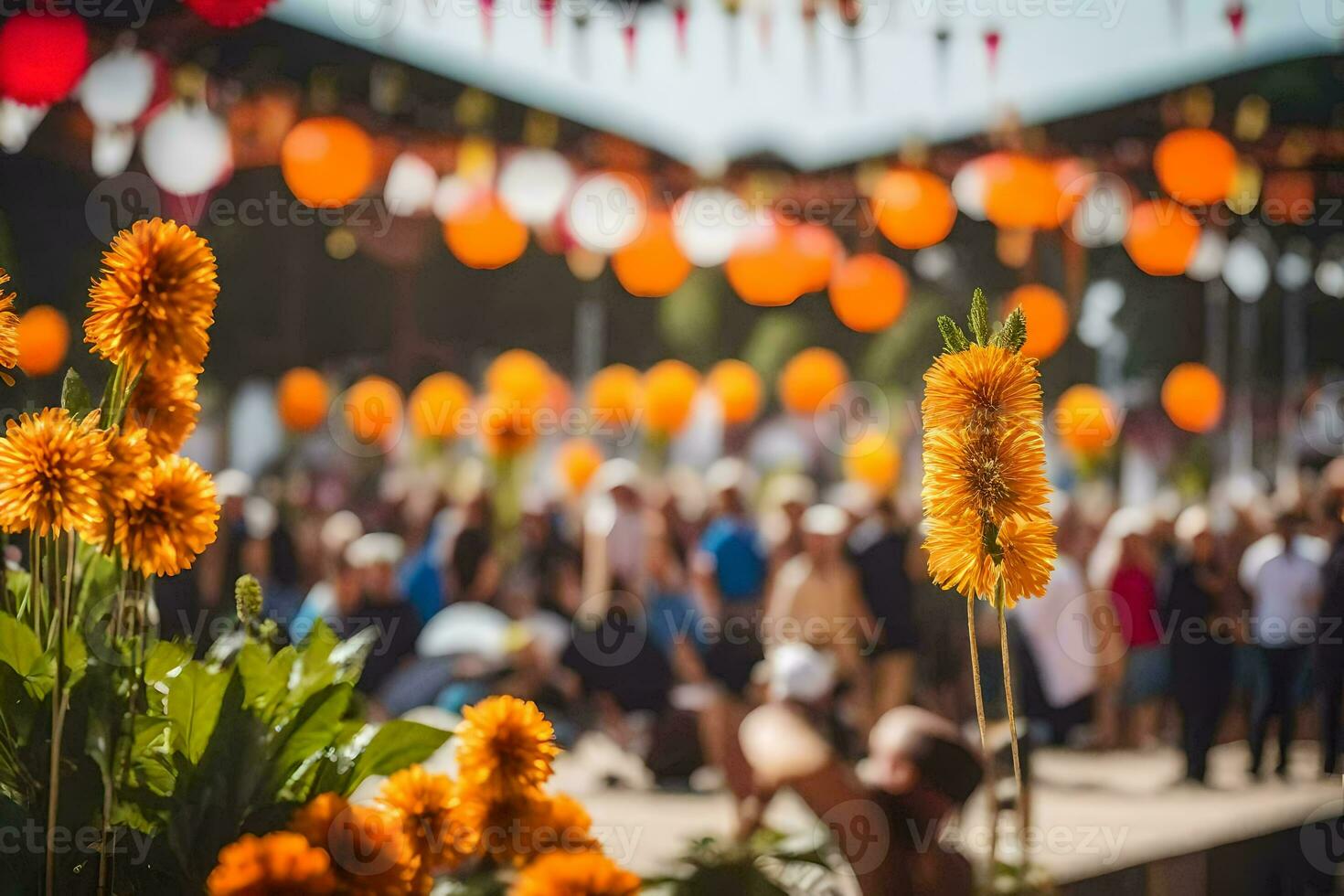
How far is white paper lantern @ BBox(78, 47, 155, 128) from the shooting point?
376 cm

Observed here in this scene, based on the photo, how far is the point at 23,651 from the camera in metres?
1.08

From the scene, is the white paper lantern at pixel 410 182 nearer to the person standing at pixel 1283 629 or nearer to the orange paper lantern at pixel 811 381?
the person standing at pixel 1283 629

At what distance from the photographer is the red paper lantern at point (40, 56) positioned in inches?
128

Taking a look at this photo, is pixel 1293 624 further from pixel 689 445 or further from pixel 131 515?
pixel 689 445

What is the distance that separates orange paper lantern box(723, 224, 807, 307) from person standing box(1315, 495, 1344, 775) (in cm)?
250

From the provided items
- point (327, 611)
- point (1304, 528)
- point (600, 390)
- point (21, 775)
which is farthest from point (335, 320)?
point (21, 775)

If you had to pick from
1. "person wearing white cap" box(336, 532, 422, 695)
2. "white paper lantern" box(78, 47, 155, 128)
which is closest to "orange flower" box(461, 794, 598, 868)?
"white paper lantern" box(78, 47, 155, 128)

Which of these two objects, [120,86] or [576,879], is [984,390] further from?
[120,86]

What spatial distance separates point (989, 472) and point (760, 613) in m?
4.60

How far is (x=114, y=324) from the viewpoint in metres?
0.99

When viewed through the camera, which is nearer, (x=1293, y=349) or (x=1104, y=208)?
(x=1104, y=208)

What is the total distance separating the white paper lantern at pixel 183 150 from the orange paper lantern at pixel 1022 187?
291cm

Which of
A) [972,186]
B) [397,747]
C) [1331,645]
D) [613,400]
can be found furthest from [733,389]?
[397,747]

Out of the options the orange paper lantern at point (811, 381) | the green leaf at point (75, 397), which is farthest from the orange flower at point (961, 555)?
the orange paper lantern at point (811, 381)
